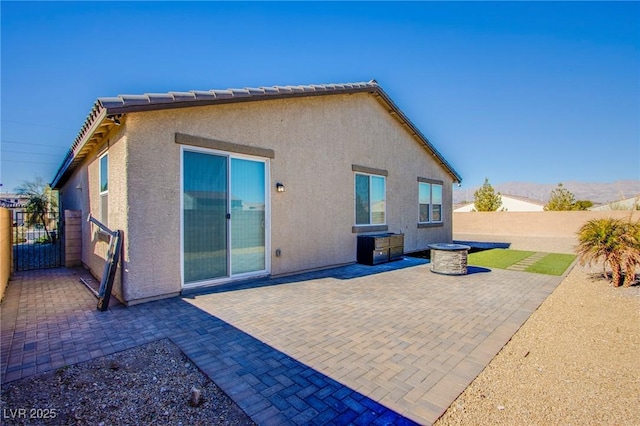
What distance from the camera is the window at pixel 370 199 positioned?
11.4 metres

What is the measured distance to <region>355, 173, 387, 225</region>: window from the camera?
37.3ft

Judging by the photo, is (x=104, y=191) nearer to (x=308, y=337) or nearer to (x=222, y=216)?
(x=222, y=216)

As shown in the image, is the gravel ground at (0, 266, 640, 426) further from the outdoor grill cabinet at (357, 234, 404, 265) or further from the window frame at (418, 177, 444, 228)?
the window frame at (418, 177, 444, 228)

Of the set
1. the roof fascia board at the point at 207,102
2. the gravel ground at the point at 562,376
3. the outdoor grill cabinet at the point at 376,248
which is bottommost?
the gravel ground at the point at 562,376

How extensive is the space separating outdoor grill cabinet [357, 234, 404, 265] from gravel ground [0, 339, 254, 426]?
779 centimetres

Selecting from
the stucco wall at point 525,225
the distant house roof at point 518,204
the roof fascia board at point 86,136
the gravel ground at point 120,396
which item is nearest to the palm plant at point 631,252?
the gravel ground at point 120,396

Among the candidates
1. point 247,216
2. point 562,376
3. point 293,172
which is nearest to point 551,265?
point 562,376

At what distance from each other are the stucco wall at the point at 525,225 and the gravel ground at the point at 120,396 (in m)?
24.8

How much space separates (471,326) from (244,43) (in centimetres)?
→ 1312

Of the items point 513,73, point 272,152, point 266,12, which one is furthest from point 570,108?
point 272,152

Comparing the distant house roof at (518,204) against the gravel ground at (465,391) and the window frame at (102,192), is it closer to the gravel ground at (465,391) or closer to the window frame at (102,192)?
the gravel ground at (465,391)

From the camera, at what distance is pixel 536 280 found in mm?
8641

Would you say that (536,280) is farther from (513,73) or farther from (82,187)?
(82,187)

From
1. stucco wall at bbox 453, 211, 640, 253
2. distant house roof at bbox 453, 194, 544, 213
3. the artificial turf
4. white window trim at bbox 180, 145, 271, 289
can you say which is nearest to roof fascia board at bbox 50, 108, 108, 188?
white window trim at bbox 180, 145, 271, 289
